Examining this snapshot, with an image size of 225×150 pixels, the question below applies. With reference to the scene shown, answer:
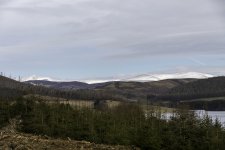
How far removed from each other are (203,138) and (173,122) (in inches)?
158

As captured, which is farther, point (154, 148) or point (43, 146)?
point (154, 148)

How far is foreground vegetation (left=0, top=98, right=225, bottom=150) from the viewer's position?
121 ft

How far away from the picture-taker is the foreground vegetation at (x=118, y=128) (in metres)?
37.0

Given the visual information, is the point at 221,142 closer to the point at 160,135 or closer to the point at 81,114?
the point at 160,135

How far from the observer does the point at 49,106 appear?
4791 centimetres

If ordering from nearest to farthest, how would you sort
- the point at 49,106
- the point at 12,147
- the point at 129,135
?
the point at 12,147, the point at 129,135, the point at 49,106

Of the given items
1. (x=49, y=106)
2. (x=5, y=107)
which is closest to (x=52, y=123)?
(x=49, y=106)

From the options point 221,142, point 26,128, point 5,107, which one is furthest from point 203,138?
point 5,107

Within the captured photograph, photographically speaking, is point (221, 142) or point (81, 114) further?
point (81, 114)

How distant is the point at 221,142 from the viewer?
126ft

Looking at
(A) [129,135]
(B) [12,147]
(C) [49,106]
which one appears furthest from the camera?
(C) [49,106]

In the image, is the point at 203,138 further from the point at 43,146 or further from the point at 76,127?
the point at 43,146

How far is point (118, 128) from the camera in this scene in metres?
38.6

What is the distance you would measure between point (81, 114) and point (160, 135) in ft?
29.4
